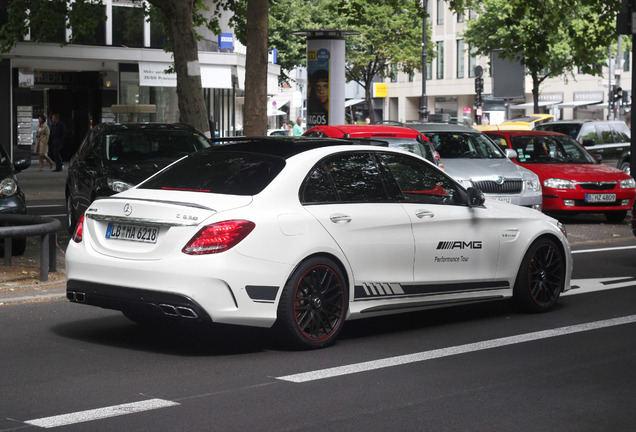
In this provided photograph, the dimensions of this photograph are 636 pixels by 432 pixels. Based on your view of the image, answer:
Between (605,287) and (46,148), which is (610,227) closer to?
(605,287)

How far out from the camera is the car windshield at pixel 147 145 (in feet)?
49.2

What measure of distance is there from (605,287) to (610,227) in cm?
787

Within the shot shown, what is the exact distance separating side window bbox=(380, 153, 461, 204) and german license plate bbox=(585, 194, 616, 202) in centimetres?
1080

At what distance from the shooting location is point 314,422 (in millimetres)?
5758

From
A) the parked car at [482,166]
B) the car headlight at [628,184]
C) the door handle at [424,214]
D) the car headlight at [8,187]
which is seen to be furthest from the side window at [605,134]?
the door handle at [424,214]

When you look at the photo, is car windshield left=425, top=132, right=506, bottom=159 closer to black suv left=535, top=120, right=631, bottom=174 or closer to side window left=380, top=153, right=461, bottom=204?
black suv left=535, top=120, right=631, bottom=174

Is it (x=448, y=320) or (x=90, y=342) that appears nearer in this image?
(x=90, y=342)

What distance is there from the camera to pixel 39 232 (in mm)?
10547

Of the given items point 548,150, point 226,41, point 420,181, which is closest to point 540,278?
point 420,181

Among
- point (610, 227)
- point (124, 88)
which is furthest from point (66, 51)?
point (610, 227)

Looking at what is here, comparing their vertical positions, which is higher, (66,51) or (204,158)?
(66,51)

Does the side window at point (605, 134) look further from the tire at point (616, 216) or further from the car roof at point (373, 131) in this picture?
the car roof at point (373, 131)

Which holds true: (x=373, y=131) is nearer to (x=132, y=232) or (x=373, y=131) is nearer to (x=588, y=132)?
(x=132, y=232)

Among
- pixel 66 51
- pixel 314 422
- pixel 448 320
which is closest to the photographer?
pixel 314 422
